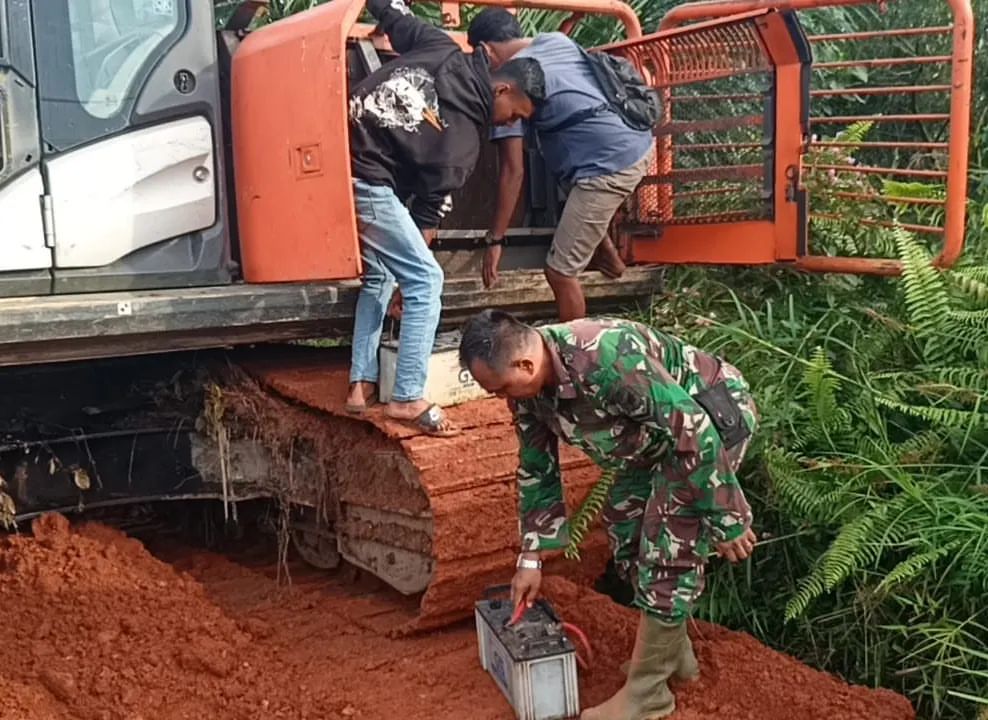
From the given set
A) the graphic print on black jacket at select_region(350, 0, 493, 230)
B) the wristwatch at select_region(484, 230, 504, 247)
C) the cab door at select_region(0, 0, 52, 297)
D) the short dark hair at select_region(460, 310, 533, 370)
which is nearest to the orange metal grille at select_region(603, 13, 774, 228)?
the wristwatch at select_region(484, 230, 504, 247)

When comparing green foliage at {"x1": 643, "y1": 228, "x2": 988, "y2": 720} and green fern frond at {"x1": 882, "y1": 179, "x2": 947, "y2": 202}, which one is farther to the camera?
green fern frond at {"x1": 882, "y1": 179, "x2": 947, "y2": 202}

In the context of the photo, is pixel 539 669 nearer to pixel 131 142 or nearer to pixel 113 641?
pixel 113 641

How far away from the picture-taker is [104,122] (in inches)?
148

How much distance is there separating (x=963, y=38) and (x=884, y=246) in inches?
39.4

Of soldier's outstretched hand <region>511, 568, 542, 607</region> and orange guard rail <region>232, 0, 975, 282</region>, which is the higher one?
orange guard rail <region>232, 0, 975, 282</region>

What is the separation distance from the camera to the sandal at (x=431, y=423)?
3.70 meters

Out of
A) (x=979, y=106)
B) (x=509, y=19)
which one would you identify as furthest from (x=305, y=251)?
(x=979, y=106)

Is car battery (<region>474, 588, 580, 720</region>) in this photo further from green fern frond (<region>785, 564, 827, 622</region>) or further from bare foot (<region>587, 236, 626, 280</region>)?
bare foot (<region>587, 236, 626, 280</region>)

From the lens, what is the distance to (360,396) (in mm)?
3889

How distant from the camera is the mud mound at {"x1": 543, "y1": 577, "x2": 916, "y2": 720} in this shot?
3.12 m

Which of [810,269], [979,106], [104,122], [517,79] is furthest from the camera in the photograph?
[979,106]

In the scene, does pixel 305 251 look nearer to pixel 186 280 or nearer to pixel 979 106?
pixel 186 280

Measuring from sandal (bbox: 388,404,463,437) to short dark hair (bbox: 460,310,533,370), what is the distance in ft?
2.90

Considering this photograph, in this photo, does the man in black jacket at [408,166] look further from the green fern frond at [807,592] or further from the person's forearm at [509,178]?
the green fern frond at [807,592]
